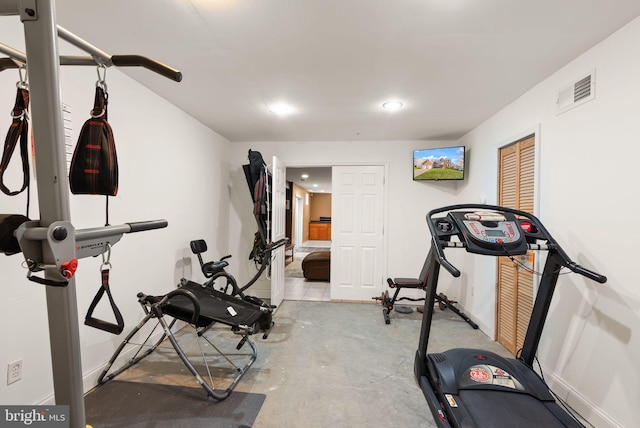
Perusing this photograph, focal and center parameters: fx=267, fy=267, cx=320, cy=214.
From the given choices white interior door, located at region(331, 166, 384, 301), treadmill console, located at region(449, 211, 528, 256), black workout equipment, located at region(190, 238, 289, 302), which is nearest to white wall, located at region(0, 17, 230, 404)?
black workout equipment, located at region(190, 238, 289, 302)

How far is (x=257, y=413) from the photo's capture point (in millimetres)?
1787

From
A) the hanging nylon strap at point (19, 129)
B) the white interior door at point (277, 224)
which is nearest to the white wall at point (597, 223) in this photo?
the white interior door at point (277, 224)

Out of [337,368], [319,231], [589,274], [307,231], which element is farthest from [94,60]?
[319,231]

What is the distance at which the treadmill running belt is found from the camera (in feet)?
4.50

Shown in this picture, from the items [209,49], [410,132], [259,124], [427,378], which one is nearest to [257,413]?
[427,378]

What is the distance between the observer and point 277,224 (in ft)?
12.0

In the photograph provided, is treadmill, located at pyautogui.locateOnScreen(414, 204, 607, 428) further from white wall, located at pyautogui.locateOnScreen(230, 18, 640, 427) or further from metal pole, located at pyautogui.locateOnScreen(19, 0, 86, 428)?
metal pole, located at pyautogui.locateOnScreen(19, 0, 86, 428)

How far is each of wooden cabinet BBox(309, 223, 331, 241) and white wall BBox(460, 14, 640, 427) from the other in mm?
10789

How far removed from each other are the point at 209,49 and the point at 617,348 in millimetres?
3153

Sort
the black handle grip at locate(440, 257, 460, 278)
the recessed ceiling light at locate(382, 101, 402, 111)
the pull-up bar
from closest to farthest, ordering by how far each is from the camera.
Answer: the pull-up bar
the black handle grip at locate(440, 257, 460, 278)
the recessed ceiling light at locate(382, 101, 402, 111)

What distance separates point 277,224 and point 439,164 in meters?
2.37

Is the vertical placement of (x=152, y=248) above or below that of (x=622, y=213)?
below

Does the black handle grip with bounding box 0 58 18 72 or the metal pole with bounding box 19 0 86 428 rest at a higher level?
the black handle grip with bounding box 0 58 18 72

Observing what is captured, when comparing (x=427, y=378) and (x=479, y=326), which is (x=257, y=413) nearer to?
(x=427, y=378)
